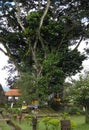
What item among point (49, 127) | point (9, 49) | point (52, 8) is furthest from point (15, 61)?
point (49, 127)

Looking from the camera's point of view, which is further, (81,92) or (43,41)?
(43,41)

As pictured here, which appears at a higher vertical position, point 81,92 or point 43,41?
point 43,41

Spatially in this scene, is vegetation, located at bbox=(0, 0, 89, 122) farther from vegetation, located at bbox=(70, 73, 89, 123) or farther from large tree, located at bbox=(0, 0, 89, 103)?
vegetation, located at bbox=(70, 73, 89, 123)

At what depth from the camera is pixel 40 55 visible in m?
37.0

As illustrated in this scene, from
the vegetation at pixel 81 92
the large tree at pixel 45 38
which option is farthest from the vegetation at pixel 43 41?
the vegetation at pixel 81 92

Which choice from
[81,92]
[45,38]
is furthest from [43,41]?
[81,92]

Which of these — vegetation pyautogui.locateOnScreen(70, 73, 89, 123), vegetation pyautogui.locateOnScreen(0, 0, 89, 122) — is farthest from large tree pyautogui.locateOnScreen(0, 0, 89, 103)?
vegetation pyautogui.locateOnScreen(70, 73, 89, 123)

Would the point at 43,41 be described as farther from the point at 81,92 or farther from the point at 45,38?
the point at 81,92

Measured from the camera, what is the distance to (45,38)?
37625mm

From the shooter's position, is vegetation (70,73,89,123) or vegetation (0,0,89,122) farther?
vegetation (0,0,89,122)

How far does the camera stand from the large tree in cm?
3619

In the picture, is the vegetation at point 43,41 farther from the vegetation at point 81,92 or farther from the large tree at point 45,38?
the vegetation at point 81,92

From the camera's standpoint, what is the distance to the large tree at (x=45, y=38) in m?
36.2

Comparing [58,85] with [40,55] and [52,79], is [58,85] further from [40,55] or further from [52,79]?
A: [40,55]
